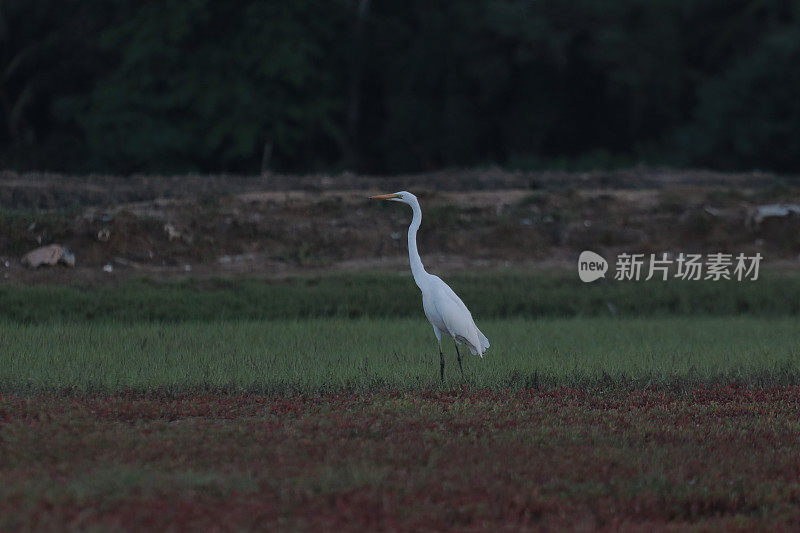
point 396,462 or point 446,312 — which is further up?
point 446,312

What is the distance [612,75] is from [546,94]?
156 inches

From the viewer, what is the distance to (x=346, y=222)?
25.4 m

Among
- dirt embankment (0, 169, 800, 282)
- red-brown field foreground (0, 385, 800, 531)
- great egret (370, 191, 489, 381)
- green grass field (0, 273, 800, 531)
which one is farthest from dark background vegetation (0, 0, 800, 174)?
red-brown field foreground (0, 385, 800, 531)

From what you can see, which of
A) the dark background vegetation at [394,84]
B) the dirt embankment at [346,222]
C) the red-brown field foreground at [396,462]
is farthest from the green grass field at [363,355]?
the dark background vegetation at [394,84]

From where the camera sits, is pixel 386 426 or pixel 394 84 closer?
pixel 386 426

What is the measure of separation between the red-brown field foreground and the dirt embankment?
1128cm

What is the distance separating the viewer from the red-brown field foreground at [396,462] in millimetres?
7301

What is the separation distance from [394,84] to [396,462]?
130 feet

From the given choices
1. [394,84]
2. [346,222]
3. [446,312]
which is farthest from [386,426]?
[394,84]

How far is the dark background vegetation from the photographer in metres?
42.7

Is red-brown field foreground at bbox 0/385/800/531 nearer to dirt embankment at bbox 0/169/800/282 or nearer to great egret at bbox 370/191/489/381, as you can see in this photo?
great egret at bbox 370/191/489/381

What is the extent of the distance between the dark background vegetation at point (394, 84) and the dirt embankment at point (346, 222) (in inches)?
553

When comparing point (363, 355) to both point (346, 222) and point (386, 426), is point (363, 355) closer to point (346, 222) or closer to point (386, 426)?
point (386, 426)

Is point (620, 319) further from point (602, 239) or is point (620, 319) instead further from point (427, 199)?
point (427, 199)
